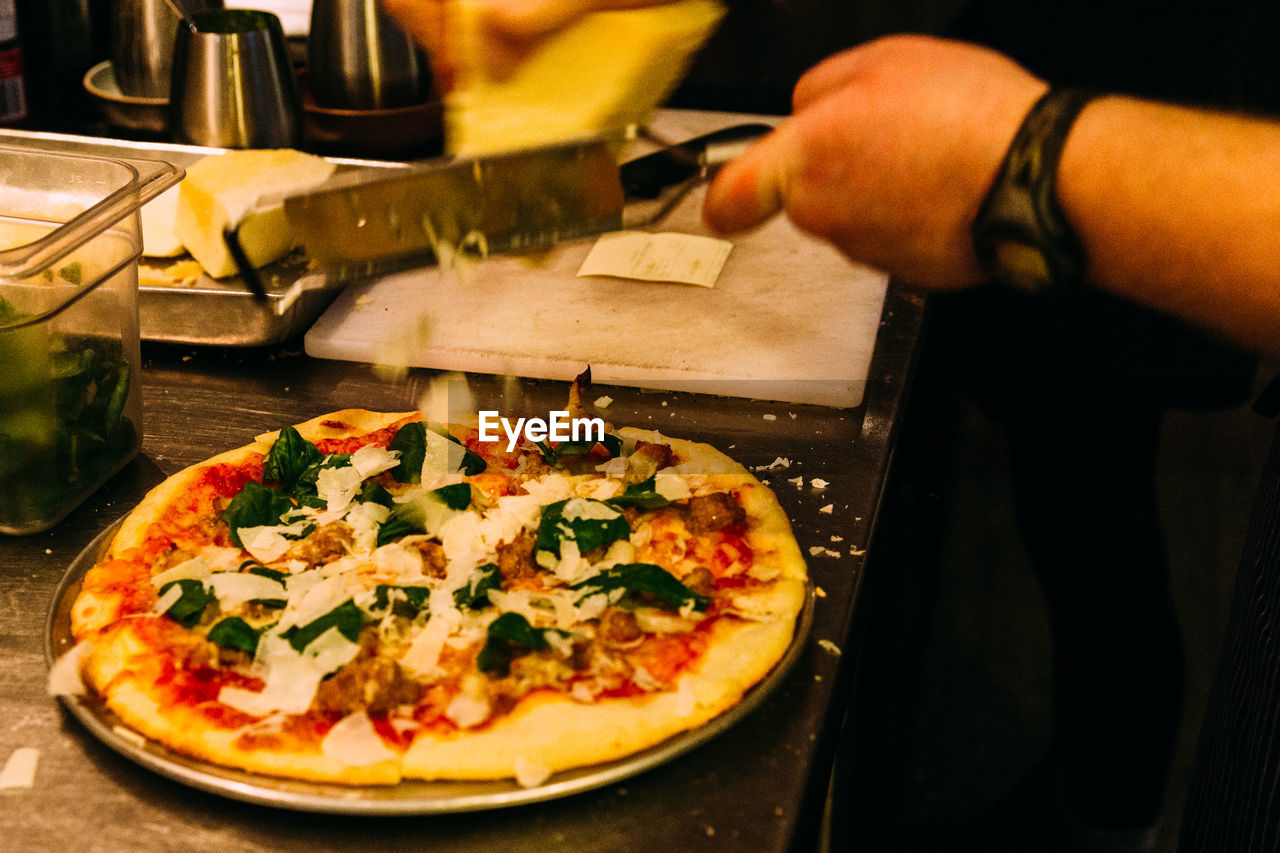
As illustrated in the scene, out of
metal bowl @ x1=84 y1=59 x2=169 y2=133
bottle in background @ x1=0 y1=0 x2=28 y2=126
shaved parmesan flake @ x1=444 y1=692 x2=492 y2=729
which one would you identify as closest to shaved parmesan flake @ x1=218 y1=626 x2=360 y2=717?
shaved parmesan flake @ x1=444 y1=692 x2=492 y2=729

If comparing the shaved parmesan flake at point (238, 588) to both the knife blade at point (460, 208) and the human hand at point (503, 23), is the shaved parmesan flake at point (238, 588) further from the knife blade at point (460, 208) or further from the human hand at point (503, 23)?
the human hand at point (503, 23)

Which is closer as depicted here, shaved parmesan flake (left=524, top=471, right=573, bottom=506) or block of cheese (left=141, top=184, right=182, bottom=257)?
shaved parmesan flake (left=524, top=471, right=573, bottom=506)

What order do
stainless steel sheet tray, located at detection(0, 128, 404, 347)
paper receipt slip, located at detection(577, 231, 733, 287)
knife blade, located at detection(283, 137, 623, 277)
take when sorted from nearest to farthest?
knife blade, located at detection(283, 137, 623, 277), stainless steel sheet tray, located at detection(0, 128, 404, 347), paper receipt slip, located at detection(577, 231, 733, 287)

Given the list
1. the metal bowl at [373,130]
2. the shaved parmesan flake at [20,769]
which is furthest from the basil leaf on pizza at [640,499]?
the metal bowl at [373,130]

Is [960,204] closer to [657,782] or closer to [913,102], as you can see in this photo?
[913,102]

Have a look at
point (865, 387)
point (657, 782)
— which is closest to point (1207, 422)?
point (865, 387)

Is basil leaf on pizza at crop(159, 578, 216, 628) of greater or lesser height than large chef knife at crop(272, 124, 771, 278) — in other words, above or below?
below

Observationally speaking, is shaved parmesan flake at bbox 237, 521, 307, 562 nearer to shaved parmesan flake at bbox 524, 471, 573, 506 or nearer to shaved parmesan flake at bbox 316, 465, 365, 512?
shaved parmesan flake at bbox 316, 465, 365, 512
